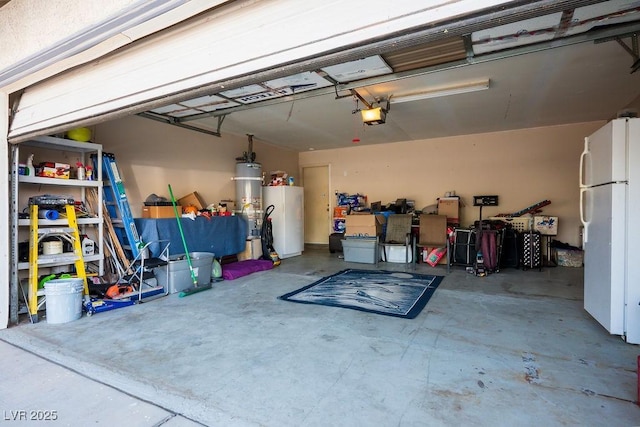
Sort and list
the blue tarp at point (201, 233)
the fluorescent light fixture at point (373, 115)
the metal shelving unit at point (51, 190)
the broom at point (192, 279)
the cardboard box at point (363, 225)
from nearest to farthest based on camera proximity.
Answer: the metal shelving unit at point (51, 190) → the broom at point (192, 279) → the fluorescent light fixture at point (373, 115) → the blue tarp at point (201, 233) → the cardboard box at point (363, 225)

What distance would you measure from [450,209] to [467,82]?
11.0 ft

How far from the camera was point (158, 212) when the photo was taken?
4.77 metres

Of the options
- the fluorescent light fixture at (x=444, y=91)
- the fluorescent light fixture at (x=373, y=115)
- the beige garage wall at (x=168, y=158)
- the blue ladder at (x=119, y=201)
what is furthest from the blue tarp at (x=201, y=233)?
the fluorescent light fixture at (x=444, y=91)

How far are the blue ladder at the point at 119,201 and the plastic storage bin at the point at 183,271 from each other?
45 centimetres

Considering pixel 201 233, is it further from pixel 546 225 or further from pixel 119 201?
pixel 546 225

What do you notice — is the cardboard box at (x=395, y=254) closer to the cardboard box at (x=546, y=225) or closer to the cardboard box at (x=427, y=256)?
the cardboard box at (x=427, y=256)

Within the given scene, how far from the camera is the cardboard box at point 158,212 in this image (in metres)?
4.77

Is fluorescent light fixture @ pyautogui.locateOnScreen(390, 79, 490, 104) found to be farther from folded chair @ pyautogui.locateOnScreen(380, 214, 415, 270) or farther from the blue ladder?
the blue ladder

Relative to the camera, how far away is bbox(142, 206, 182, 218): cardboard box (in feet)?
15.7

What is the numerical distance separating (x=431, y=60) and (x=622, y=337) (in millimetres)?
3090

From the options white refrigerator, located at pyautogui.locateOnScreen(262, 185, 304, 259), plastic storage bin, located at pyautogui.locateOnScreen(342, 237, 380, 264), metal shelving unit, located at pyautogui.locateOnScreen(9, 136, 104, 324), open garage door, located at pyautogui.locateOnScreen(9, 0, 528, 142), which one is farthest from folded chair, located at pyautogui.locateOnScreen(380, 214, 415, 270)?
open garage door, located at pyautogui.locateOnScreen(9, 0, 528, 142)

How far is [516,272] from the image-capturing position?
563 centimetres

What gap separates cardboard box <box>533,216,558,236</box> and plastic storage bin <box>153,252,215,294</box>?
6.17 m

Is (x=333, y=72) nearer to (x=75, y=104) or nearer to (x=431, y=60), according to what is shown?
(x=431, y=60)
